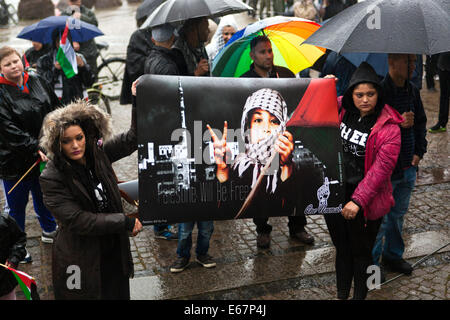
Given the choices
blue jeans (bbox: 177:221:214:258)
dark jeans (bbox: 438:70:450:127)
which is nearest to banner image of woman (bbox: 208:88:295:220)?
blue jeans (bbox: 177:221:214:258)

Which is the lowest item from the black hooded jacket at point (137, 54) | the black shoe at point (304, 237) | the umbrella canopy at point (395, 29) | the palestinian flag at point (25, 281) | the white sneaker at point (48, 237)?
the black shoe at point (304, 237)

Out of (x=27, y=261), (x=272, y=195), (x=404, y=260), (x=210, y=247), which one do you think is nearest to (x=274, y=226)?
(x=210, y=247)

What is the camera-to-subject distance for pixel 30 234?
5.97m

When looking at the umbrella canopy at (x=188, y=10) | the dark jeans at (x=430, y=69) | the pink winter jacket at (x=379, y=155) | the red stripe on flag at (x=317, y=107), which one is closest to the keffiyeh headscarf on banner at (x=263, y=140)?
the red stripe on flag at (x=317, y=107)

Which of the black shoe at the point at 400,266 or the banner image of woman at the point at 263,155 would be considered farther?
the black shoe at the point at 400,266

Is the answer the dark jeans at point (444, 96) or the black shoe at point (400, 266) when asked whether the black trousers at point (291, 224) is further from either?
the dark jeans at point (444, 96)

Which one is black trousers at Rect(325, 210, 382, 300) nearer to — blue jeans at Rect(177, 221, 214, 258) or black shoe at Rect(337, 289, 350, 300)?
black shoe at Rect(337, 289, 350, 300)

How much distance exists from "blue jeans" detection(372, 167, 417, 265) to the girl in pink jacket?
52 cm

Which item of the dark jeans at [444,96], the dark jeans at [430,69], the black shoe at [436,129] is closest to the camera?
the dark jeans at [444,96]

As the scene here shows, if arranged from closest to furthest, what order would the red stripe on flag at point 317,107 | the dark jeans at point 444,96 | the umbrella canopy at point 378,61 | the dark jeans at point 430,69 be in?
the red stripe on flag at point 317,107 < the umbrella canopy at point 378,61 < the dark jeans at point 444,96 < the dark jeans at point 430,69

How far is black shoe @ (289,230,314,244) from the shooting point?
5578 millimetres

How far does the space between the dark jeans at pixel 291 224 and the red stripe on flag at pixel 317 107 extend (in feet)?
5.63

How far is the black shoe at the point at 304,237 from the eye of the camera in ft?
18.3

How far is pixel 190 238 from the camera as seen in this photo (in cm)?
512
